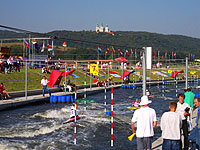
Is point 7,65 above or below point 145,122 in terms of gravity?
above

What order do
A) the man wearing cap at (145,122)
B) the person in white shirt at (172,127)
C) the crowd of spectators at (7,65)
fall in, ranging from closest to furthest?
the person in white shirt at (172,127), the man wearing cap at (145,122), the crowd of spectators at (7,65)

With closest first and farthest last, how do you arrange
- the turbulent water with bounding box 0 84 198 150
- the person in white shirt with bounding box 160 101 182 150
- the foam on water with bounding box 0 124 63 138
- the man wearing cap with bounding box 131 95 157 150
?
the person in white shirt with bounding box 160 101 182 150, the man wearing cap with bounding box 131 95 157 150, the turbulent water with bounding box 0 84 198 150, the foam on water with bounding box 0 124 63 138

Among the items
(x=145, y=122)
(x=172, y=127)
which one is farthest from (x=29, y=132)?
(x=172, y=127)

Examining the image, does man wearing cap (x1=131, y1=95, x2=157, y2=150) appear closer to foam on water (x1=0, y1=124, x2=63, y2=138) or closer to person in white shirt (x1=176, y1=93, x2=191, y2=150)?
person in white shirt (x1=176, y1=93, x2=191, y2=150)

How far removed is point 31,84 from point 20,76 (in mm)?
1438

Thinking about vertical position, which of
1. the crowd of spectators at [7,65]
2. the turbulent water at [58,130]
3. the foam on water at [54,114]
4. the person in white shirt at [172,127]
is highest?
the crowd of spectators at [7,65]

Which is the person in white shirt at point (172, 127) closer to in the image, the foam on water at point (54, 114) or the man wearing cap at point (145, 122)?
the man wearing cap at point (145, 122)

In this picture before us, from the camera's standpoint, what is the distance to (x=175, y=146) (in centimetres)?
843

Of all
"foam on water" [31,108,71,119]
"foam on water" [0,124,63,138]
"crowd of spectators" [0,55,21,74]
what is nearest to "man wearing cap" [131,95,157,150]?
"foam on water" [0,124,63,138]

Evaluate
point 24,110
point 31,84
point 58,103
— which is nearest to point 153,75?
point 31,84

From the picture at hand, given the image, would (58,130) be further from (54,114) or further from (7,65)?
(7,65)

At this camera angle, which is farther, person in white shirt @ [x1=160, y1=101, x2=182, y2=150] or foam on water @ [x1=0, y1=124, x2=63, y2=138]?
foam on water @ [x1=0, y1=124, x2=63, y2=138]

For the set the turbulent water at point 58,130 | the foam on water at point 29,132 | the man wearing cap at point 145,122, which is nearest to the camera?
the man wearing cap at point 145,122

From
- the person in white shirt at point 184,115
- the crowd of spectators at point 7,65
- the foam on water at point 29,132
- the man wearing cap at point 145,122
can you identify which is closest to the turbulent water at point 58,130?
the foam on water at point 29,132
